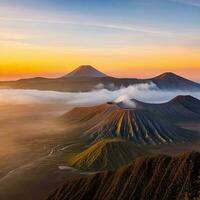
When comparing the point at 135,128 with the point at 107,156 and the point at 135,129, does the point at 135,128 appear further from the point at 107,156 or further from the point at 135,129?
the point at 107,156

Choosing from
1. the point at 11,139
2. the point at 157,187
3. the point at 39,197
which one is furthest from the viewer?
the point at 11,139

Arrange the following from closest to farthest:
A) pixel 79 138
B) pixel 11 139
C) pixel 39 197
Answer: pixel 39 197 < pixel 79 138 < pixel 11 139

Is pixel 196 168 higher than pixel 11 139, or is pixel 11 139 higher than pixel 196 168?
pixel 196 168

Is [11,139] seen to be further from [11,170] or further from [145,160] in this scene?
[145,160]

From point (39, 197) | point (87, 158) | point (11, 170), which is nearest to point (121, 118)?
point (87, 158)

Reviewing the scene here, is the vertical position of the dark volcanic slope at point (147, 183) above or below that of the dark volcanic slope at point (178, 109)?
above

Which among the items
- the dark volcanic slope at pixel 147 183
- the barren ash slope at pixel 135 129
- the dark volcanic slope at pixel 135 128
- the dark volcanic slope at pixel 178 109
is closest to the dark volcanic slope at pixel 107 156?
the barren ash slope at pixel 135 129

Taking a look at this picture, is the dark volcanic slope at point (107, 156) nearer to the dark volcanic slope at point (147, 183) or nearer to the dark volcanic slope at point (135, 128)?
the dark volcanic slope at point (135, 128)
